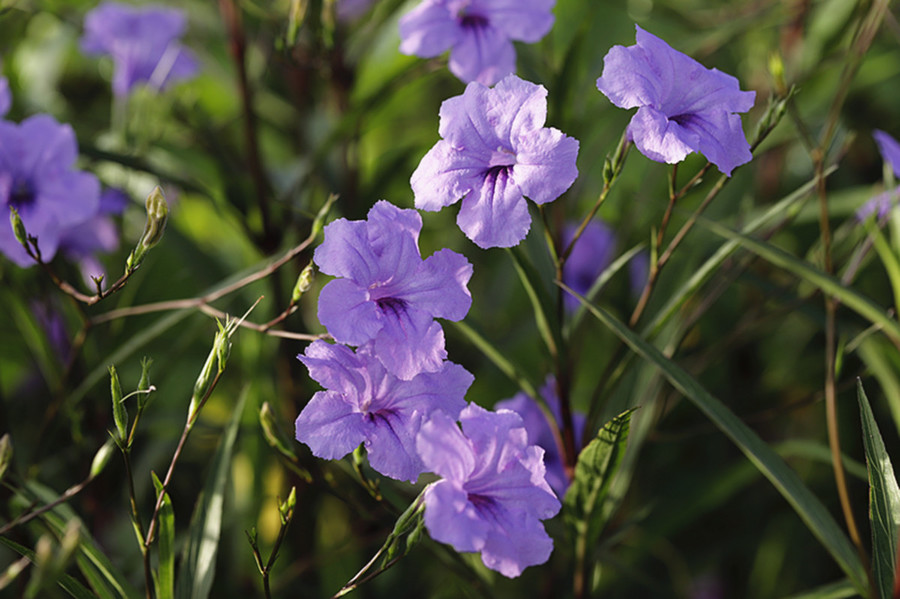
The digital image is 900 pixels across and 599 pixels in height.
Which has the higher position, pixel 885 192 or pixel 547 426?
pixel 885 192

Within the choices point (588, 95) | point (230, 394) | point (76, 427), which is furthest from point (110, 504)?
point (588, 95)

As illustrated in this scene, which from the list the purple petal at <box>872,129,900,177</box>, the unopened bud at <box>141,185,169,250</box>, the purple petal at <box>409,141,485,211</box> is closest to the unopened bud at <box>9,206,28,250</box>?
the unopened bud at <box>141,185,169,250</box>

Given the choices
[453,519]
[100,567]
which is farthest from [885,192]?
[100,567]

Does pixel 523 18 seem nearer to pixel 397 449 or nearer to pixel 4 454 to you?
pixel 397 449

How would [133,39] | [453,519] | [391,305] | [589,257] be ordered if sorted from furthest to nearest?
[589,257], [133,39], [391,305], [453,519]

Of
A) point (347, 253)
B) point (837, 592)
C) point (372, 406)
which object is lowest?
A: point (837, 592)

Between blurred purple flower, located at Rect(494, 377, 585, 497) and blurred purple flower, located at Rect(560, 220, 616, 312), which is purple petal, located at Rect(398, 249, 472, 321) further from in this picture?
blurred purple flower, located at Rect(560, 220, 616, 312)
